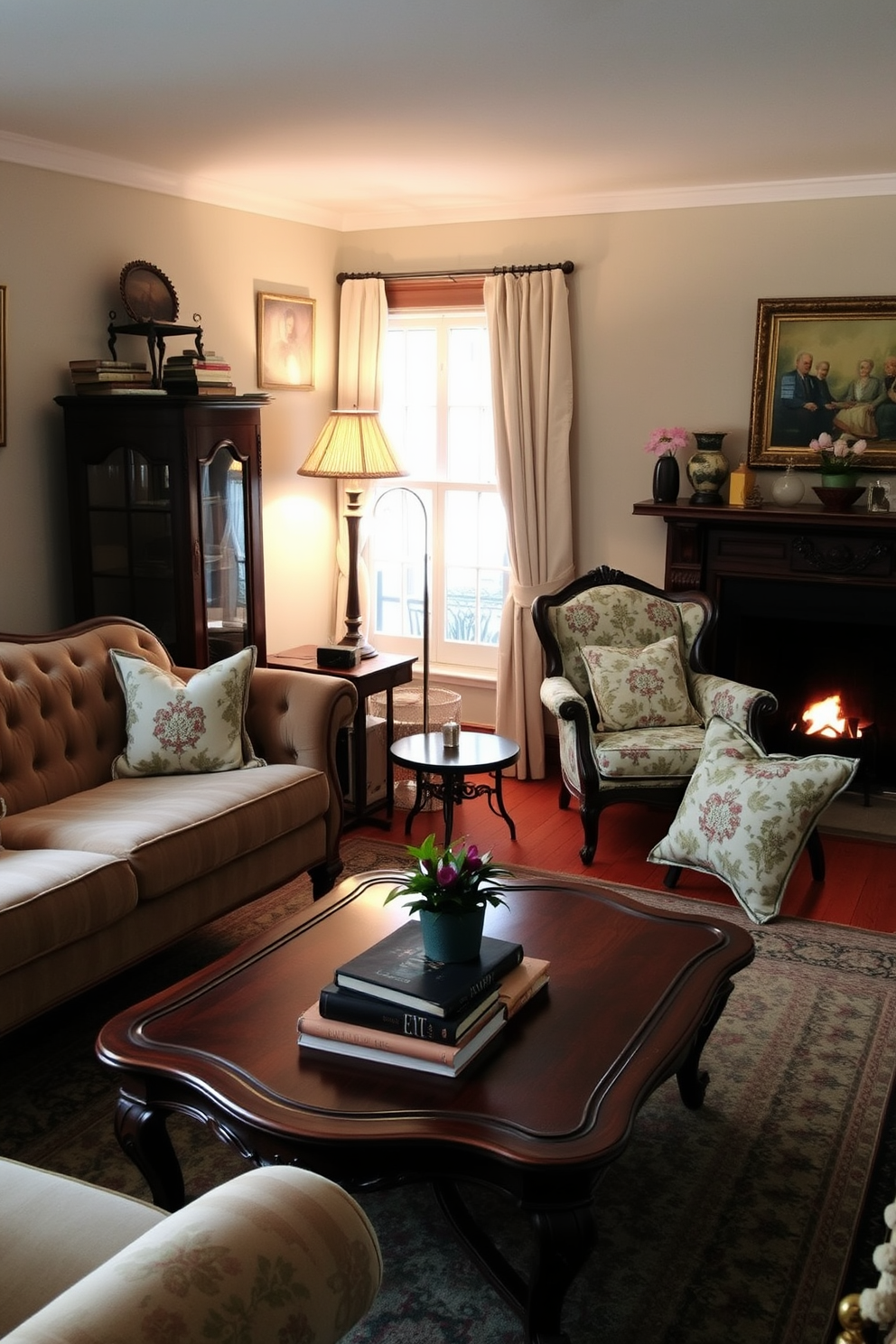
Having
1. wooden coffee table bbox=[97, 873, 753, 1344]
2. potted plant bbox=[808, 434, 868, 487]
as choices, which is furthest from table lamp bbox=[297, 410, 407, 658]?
wooden coffee table bbox=[97, 873, 753, 1344]

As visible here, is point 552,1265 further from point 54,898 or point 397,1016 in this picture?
point 54,898

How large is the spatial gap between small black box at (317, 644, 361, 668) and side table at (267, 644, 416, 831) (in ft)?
0.07

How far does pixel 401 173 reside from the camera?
175 inches

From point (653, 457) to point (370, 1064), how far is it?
11.6ft

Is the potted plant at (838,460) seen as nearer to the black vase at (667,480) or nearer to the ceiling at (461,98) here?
the black vase at (667,480)

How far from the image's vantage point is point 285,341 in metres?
5.23

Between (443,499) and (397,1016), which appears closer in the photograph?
(397,1016)

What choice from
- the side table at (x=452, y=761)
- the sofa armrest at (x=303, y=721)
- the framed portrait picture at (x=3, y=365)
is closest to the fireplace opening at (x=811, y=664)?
the side table at (x=452, y=761)

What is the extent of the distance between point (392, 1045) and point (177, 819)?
1.25m

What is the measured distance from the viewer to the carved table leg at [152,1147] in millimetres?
2080

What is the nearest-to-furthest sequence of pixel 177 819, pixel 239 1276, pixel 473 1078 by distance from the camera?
pixel 239 1276, pixel 473 1078, pixel 177 819

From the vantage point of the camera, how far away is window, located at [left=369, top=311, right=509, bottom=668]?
5.48 m

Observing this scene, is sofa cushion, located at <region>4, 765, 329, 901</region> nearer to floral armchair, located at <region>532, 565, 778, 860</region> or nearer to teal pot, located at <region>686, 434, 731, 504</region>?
floral armchair, located at <region>532, 565, 778, 860</region>

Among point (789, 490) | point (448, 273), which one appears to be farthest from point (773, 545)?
point (448, 273)
